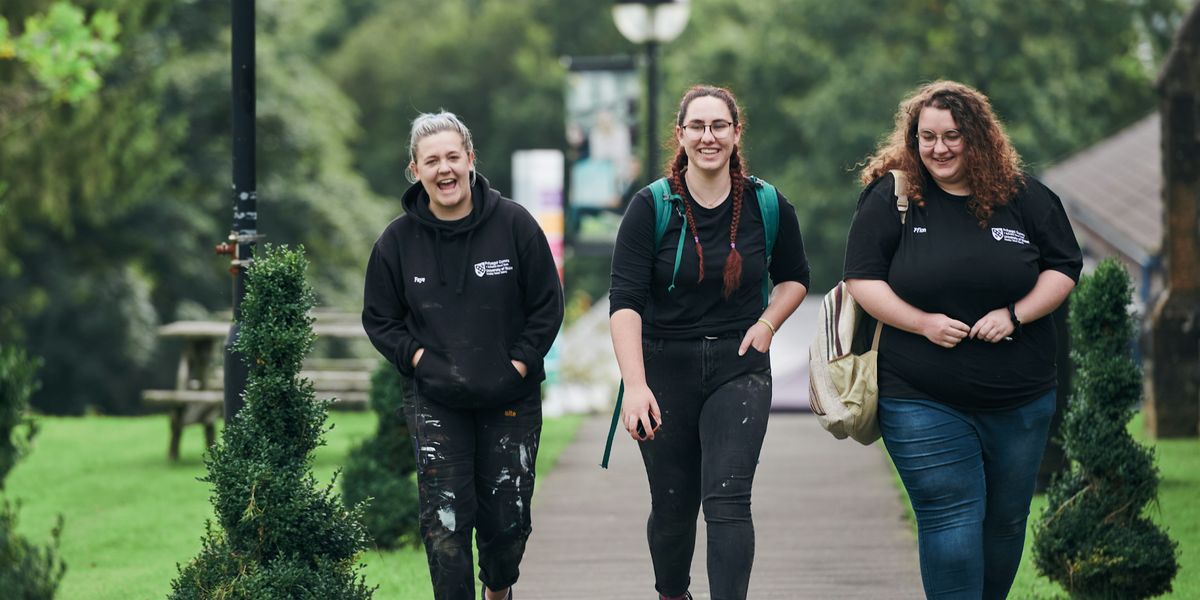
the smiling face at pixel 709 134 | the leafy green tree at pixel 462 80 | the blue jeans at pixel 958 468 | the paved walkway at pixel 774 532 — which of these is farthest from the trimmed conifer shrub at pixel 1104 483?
the leafy green tree at pixel 462 80

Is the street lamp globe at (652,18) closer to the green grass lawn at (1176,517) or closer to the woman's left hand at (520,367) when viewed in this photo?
the green grass lawn at (1176,517)

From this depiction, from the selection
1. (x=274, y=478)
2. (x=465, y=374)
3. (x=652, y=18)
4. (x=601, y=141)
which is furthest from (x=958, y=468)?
(x=601, y=141)

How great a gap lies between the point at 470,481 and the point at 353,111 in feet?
134

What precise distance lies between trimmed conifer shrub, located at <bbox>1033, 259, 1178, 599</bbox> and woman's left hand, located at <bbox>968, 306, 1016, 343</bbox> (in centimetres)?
142

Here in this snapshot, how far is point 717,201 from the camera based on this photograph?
18.6 ft

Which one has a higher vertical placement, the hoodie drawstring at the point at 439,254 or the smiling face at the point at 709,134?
the smiling face at the point at 709,134

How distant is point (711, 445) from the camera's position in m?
5.58

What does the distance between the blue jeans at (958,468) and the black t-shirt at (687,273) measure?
0.59m

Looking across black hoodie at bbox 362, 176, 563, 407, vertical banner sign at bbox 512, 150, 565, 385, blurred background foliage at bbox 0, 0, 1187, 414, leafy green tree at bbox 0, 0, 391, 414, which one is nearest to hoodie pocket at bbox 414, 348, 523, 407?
black hoodie at bbox 362, 176, 563, 407

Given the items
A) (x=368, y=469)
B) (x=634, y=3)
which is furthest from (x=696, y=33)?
(x=368, y=469)

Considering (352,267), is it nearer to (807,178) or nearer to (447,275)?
(807,178)

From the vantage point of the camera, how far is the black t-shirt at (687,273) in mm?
5578

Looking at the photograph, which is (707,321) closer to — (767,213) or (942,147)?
(767,213)

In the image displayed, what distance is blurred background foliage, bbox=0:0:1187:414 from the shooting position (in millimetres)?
28656
